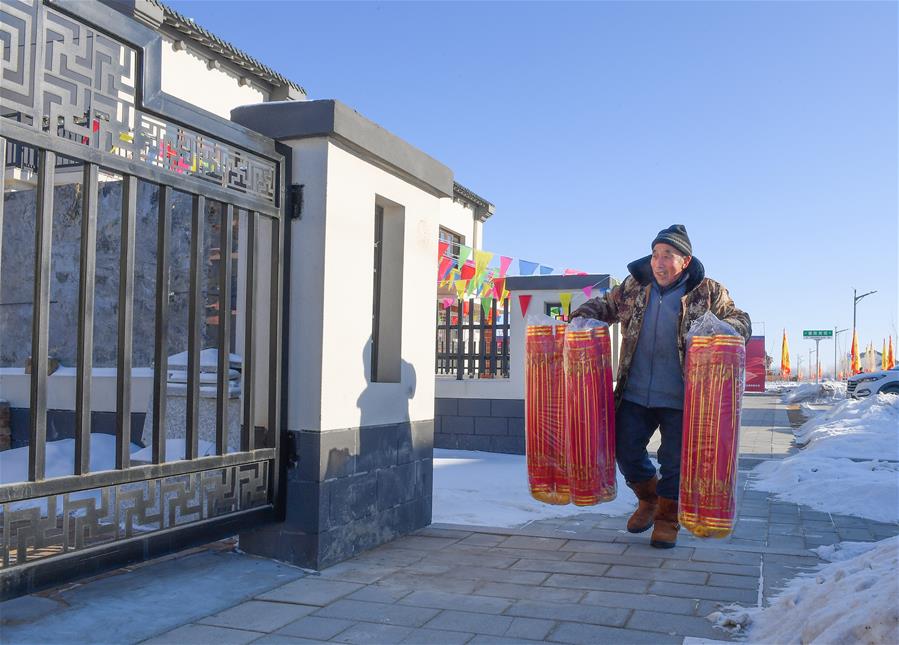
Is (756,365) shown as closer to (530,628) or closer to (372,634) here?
(530,628)

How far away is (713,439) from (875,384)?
851 inches

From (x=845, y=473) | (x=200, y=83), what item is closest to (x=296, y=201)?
(x=845, y=473)

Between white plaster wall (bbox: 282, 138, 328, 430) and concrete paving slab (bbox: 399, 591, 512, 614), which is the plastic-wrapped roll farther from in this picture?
white plaster wall (bbox: 282, 138, 328, 430)

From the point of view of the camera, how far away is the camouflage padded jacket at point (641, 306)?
4688mm

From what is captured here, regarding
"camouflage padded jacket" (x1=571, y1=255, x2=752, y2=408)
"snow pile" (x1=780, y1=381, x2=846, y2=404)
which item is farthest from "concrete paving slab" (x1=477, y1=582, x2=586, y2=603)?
"snow pile" (x1=780, y1=381, x2=846, y2=404)

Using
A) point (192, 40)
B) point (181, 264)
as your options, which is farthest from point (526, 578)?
point (192, 40)

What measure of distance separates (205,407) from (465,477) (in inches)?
142

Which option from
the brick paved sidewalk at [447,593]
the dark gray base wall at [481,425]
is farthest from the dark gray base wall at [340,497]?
the dark gray base wall at [481,425]

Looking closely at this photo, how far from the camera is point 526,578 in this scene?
4.09 metres

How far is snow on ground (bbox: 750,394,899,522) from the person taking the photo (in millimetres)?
6391

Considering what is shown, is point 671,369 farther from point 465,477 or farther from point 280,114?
point 465,477

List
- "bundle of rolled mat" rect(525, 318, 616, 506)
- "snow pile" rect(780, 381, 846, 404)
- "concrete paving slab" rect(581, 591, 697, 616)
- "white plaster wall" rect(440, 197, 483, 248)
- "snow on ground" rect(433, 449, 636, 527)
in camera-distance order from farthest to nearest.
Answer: "snow pile" rect(780, 381, 846, 404)
"white plaster wall" rect(440, 197, 483, 248)
"snow on ground" rect(433, 449, 636, 527)
"bundle of rolled mat" rect(525, 318, 616, 506)
"concrete paving slab" rect(581, 591, 697, 616)

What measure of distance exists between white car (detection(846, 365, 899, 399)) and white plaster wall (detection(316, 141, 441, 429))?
20606 mm

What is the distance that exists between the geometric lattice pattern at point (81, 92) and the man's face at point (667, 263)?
256 centimetres
